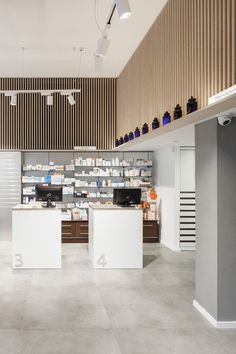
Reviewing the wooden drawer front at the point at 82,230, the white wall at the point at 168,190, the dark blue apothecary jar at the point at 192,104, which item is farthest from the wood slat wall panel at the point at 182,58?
the wooden drawer front at the point at 82,230

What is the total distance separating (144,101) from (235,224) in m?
4.28

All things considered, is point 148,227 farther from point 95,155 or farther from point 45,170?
point 45,170

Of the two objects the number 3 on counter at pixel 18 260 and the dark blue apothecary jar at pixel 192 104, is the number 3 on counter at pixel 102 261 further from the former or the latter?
the dark blue apothecary jar at pixel 192 104

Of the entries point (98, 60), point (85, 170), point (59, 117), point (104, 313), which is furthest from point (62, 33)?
point (104, 313)

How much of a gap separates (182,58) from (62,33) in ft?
9.21

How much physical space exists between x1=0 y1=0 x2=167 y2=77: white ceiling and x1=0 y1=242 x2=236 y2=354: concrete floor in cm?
A: 440

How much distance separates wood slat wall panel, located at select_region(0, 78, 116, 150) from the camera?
36.6ft

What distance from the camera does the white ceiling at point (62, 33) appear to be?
6.55 meters

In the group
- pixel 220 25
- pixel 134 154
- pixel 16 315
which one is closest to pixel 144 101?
pixel 134 154

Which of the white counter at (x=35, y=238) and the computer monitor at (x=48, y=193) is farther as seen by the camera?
the computer monitor at (x=48, y=193)

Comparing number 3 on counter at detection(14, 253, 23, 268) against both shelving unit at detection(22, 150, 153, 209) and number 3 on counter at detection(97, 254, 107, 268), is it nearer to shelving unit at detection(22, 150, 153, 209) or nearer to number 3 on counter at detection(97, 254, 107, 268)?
number 3 on counter at detection(97, 254, 107, 268)

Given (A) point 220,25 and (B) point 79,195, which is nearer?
(A) point 220,25

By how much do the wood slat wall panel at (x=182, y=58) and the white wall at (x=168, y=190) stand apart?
1223 mm

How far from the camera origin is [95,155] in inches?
442
